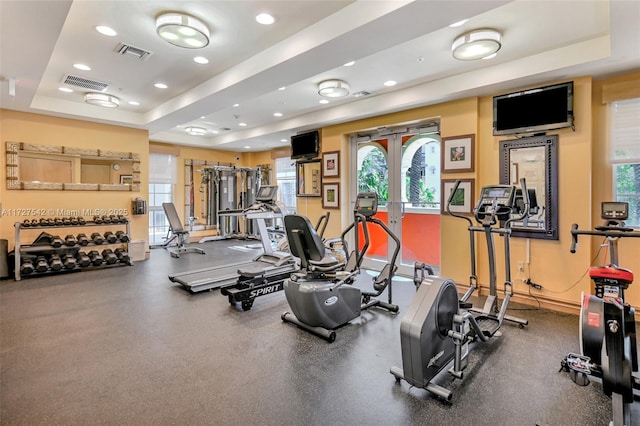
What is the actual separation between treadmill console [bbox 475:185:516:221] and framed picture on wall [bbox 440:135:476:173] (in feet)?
5.08

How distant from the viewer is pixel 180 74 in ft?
15.1

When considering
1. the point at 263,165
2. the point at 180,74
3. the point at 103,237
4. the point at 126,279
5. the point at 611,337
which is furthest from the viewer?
the point at 263,165

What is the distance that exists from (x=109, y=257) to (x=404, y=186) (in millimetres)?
5771

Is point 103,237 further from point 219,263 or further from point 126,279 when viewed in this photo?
point 219,263

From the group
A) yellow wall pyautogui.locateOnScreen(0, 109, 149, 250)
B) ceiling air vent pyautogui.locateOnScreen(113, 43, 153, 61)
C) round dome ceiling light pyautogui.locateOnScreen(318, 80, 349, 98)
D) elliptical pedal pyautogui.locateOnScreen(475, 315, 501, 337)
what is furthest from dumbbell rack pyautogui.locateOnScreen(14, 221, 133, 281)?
elliptical pedal pyautogui.locateOnScreen(475, 315, 501, 337)

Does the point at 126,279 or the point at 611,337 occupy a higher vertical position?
the point at 611,337

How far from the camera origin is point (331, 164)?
6789 millimetres

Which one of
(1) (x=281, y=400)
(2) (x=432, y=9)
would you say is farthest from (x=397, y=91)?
(1) (x=281, y=400)

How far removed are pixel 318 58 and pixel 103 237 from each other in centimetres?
571

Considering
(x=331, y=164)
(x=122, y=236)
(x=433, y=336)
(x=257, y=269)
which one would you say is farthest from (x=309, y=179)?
(x=433, y=336)

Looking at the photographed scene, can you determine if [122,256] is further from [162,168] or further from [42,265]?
[162,168]

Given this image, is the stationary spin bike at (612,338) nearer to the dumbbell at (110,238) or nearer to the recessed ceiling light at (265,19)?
the recessed ceiling light at (265,19)

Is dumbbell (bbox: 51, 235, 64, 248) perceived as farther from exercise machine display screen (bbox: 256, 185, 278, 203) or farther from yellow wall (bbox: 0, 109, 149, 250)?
exercise machine display screen (bbox: 256, 185, 278, 203)

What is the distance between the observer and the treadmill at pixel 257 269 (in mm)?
4559
